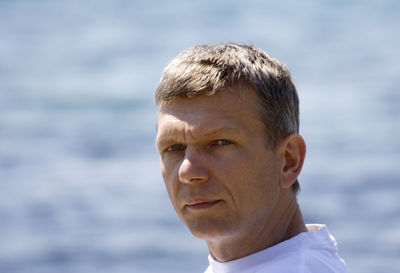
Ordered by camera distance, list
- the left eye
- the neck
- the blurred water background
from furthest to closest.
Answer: the blurred water background, the neck, the left eye

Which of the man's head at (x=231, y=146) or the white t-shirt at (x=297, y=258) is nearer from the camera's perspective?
the white t-shirt at (x=297, y=258)

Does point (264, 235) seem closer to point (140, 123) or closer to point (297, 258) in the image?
point (297, 258)

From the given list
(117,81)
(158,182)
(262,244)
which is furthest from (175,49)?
(262,244)

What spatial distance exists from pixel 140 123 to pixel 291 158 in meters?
13.5

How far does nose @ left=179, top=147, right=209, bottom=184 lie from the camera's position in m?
3.14

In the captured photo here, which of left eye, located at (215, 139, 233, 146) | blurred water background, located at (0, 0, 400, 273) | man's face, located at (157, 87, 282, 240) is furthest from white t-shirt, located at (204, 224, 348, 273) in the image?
blurred water background, located at (0, 0, 400, 273)

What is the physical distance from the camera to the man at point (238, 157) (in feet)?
10.3

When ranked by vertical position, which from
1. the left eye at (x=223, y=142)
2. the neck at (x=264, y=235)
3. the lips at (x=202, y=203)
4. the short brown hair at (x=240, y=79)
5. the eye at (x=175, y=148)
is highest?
the short brown hair at (x=240, y=79)

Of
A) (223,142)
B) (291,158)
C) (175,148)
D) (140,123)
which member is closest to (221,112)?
(223,142)

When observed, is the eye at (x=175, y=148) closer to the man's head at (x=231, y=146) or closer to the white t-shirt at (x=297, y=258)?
the man's head at (x=231, y=146)

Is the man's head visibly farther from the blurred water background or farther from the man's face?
the blurred water background

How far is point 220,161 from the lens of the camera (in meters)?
3.15

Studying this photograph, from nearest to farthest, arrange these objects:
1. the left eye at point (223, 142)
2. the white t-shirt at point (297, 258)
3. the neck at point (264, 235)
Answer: the white t-shirt at point (297, 258)
the left eye at point (223, 142)
the neck at point (264, 235)

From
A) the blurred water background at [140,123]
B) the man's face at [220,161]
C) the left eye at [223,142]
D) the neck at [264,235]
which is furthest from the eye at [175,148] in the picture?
the blurred water background at [140,123]
